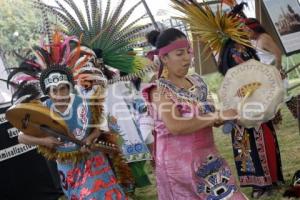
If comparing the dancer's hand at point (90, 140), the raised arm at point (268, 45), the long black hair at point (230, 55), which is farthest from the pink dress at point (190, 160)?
the raised arm at point (268, 45)

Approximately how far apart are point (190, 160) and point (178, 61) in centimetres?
57

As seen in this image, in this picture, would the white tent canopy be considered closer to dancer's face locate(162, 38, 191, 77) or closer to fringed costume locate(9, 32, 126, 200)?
fringed costume locate(9, 32, 126, 200)

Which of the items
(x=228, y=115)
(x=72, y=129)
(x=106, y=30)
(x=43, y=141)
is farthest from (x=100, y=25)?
(x=228, y=115)

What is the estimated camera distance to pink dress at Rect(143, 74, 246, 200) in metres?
2.86

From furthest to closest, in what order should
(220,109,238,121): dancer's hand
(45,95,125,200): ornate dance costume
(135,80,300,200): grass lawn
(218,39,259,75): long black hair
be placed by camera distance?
(135,80,300,200): grass lawn < (218,39,259,75): long black hair < (45,95,125,200): ornate dance costume < (220,109,238,121): dancer's hand

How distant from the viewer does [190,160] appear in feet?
9.40

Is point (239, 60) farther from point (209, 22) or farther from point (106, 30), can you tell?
point (106, 30)

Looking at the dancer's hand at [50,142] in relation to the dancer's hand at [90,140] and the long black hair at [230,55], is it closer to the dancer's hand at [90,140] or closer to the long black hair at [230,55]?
the dancer's hand at [90,140]

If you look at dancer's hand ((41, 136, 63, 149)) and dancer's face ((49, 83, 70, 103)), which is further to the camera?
dancer's face ((49, 83, 70, 103))

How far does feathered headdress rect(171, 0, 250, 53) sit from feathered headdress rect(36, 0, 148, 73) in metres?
0.88

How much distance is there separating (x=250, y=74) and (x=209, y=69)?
5845mm

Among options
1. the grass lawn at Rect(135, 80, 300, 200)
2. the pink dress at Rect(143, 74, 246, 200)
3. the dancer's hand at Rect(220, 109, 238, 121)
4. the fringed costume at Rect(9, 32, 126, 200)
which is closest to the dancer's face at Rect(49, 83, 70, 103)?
the fringed costume at Rect(9, 32, 126, 200)

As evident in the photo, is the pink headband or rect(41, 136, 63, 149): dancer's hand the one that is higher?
the pink headband

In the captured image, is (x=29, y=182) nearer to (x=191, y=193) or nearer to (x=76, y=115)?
(x=76, y=115)
